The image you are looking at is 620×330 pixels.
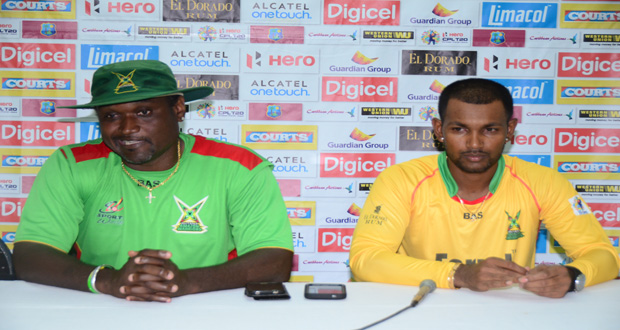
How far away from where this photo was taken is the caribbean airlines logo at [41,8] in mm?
2936

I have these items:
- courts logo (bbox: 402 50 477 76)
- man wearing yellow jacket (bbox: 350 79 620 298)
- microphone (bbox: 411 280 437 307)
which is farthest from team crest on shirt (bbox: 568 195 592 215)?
courts logo (bbox: 402 50 477 76)

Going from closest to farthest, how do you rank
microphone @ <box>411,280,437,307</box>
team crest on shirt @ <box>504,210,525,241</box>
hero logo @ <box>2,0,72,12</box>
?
microphone @ <box>411,280,437,307</box> < team crest on shirt @ <box>504,210,525,241</box> < hero logo @ <box>2,0,72,12</box>

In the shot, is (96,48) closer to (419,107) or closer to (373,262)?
(419,107)

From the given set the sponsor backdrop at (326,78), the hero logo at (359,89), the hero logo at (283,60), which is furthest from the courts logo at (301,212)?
the hero logo at (283,60)

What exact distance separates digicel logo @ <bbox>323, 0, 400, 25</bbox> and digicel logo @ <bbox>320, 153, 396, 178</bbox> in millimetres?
790

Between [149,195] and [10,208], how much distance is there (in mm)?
1671

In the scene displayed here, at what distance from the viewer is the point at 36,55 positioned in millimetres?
2943

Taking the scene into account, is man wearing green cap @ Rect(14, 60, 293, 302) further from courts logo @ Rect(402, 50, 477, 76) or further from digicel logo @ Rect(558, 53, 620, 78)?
digicel logo @ Rect(558, 53, 620, 78)

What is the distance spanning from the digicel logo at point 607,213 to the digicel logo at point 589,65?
786 millimetres

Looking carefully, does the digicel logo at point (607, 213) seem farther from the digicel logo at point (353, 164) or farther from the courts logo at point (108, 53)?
the courts logo at point (108, 53)

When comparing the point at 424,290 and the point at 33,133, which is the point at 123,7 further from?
the point at 424,290

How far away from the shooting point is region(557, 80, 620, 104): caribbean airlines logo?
3049mm

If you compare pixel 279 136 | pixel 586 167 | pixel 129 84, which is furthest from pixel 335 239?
pixel 129 84

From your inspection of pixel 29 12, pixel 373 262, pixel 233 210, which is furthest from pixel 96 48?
pixel 373 262
